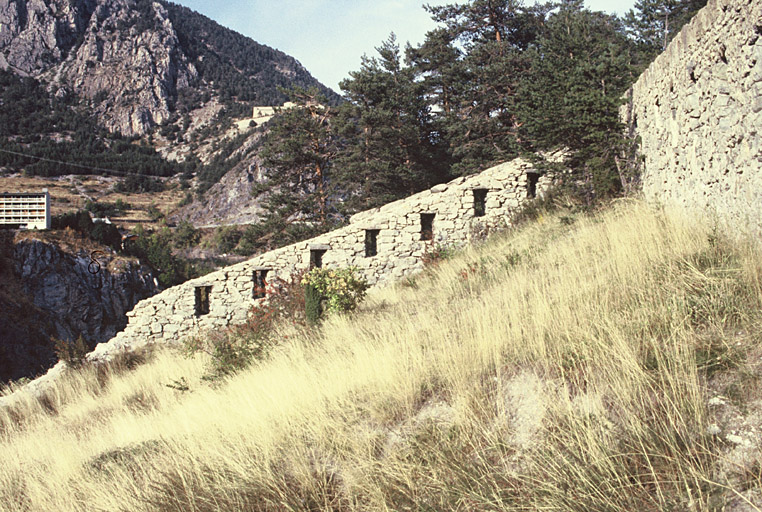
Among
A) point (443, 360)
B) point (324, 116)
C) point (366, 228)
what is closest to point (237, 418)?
point (443, 360)

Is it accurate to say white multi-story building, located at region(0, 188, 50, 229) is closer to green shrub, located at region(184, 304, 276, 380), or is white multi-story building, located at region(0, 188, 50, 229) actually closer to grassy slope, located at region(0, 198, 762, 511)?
green shrub, located at region(184, 304, 276, 380)

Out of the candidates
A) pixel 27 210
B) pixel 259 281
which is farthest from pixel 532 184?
pixel 27 210

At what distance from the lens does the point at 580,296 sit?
425 centimetres

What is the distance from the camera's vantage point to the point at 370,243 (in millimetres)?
14008

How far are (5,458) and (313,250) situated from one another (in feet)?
29.0

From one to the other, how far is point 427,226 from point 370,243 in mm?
1846

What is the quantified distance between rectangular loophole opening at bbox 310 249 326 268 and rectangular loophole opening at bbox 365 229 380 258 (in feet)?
4.32

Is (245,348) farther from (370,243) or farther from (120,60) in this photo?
(120,60)

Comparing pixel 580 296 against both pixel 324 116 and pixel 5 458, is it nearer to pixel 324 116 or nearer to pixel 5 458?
pixel 5 458

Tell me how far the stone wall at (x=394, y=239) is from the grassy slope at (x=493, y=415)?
7157 millimetres

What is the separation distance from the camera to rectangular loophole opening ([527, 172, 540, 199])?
1334cm

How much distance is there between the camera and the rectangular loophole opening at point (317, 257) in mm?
13688

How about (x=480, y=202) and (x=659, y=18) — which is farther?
(x=659, y=18)

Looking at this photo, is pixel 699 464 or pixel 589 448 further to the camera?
pixel 589 448
